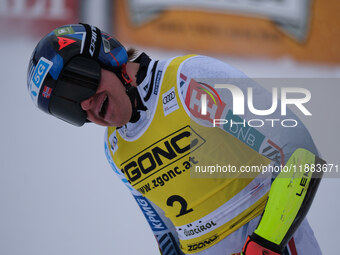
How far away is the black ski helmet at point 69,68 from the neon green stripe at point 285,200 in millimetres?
691

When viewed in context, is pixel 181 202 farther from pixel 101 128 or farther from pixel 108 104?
pixel 101 128

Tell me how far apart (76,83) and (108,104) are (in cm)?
14

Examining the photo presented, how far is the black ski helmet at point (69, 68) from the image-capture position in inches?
63.4

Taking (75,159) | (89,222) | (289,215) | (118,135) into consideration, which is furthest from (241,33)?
(289,215)

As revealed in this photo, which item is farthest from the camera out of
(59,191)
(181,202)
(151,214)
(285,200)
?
(59,191)

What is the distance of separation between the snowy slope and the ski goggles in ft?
4.60

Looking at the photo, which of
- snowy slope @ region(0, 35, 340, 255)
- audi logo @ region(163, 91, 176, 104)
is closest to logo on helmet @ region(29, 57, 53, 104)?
audi logo @ region(163, 91, 176, 104)

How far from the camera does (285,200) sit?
1.32 metres

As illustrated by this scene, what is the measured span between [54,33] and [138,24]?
2043mm

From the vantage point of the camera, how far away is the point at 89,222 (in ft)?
9.46

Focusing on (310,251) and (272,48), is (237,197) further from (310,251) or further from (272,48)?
(272,48)

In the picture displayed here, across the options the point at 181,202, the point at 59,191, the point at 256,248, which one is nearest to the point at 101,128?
the point at 59,191

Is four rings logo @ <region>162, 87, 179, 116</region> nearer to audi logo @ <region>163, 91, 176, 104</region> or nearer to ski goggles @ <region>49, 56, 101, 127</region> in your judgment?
audi logo @ <region>163, 91, 176, 104</region>

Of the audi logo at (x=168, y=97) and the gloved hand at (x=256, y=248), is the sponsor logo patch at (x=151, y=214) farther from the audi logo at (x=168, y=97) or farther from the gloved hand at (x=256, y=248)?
the gloved hand at (x=256, y=248)
